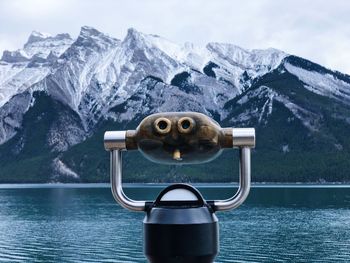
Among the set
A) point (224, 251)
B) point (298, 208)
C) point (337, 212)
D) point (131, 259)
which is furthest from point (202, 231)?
point (298, 208)

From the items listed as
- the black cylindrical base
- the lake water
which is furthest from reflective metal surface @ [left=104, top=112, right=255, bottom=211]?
the lake water

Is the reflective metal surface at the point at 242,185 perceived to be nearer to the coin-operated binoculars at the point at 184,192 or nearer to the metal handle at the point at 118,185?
the coin-operated binoculars at the point at 184,192

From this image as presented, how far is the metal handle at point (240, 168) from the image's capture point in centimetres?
226

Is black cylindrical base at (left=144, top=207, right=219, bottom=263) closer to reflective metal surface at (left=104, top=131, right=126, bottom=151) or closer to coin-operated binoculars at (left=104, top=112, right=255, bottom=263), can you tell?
coin-operated binoculars at (left=104, top=112, right=255, bottom=263)

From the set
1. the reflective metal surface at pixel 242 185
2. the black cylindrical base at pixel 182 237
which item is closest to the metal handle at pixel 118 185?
the black cylindrical base at pixel 182 237

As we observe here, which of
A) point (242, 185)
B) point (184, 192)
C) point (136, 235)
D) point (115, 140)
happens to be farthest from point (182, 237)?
point (136, 235)

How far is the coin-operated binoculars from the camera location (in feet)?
7.05

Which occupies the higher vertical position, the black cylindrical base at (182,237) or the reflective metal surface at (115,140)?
the reflective metal surface at (115,140)

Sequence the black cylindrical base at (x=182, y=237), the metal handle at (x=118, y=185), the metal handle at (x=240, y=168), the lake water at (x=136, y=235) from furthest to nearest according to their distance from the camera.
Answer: the lake water at (x=136, y=235) < the metal handle at (x=118, y=185) < the metal handle at (x=240, y=168) < the black cylindrical base at (x=182, y=237)

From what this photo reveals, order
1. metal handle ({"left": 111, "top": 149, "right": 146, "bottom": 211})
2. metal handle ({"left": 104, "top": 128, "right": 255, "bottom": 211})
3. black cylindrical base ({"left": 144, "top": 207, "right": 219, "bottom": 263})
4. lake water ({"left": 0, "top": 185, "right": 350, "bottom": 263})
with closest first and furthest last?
black cylindrical base ({"left": 144, "top": 207, "right": 219, "bottom": 263}) < metal handle ({"left": 104, "top": 128, "right": 255, "bottom": 211}) < metal handle ({"left": 111, "top": 149, "right": 146, "bottom": 211}) < lake water ({"left": 0, "top": 185, "right": 350, "bottom": 263})

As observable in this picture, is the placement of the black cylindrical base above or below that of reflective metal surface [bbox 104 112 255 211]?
below

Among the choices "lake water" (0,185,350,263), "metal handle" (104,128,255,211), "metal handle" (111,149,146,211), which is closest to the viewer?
"metal handle" (104,128,255,211)

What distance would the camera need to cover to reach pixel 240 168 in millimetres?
2340

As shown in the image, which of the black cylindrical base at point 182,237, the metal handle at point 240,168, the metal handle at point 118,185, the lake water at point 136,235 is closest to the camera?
the black cylindrical base at point 182,237
